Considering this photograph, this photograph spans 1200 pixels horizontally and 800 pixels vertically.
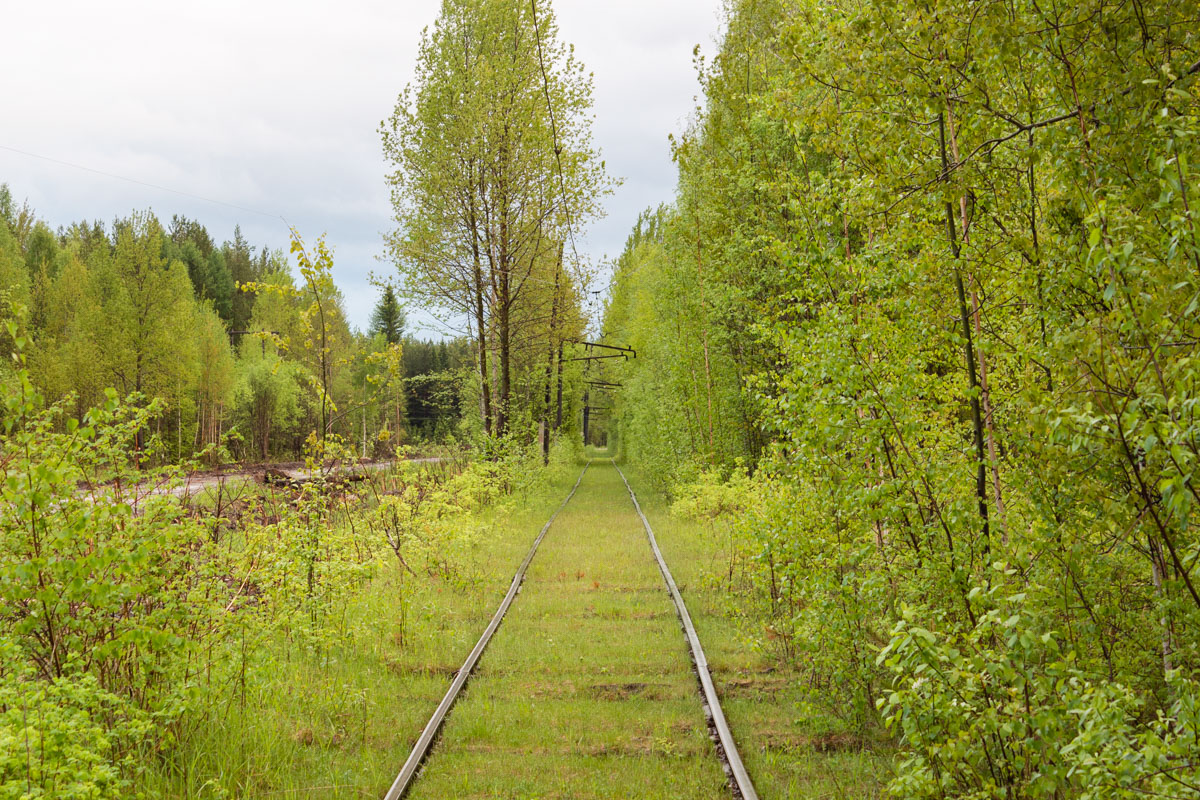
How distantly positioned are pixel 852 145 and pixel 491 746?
199 inches

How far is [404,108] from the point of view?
1995cm

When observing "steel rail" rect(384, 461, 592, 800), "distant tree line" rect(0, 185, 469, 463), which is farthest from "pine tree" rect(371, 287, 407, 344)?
"steel rail" rect(384, 461, 592, 800)

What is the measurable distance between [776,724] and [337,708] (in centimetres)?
363

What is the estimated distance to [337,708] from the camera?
606 cm

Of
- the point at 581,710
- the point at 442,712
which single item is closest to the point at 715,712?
the point at 581,710

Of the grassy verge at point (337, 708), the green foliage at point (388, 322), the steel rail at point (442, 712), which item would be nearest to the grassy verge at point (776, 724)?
the steel rail at point (442, 712)

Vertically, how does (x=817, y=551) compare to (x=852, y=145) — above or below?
below

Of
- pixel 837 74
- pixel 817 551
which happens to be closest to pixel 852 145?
pixel 837 74

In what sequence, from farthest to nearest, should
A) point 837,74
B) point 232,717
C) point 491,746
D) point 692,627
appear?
point 692,627, point 491,746, point 232,717, point 837,74

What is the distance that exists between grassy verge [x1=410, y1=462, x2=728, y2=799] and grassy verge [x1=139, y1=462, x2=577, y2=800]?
43 cm

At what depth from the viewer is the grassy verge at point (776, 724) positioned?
16.0ft

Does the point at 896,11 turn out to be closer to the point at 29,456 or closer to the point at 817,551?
the point at 817,551

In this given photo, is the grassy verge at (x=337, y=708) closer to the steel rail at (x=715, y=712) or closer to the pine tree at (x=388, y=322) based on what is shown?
the steel rail at (x=715, y=712)

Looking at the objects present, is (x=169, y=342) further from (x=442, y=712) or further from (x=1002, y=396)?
(x=1002, y=396)
